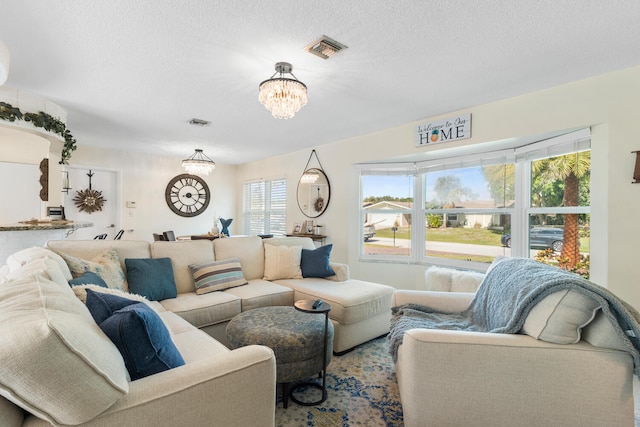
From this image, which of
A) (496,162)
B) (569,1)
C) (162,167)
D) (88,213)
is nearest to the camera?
(569,1)

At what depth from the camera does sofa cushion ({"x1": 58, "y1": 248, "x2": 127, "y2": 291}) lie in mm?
2064

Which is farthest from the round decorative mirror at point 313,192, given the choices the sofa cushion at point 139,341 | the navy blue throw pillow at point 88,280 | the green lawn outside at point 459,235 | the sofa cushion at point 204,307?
the sofa cushion at point 139,341

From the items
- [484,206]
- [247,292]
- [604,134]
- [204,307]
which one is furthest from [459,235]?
[204,307]

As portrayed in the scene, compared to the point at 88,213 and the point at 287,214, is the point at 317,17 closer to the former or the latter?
the point at 287,214

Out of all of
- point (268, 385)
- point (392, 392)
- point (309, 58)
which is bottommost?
point (392, 392)

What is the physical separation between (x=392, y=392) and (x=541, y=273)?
1.21 meters

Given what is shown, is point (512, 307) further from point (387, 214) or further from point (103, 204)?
point (103, 204)

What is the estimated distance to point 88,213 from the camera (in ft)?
17.4

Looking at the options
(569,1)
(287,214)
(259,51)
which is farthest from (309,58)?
(287,214)

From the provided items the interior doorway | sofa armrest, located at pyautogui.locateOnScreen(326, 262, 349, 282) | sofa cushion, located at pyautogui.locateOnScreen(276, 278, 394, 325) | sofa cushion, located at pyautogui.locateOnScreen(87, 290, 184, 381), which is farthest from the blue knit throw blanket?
the interior doorway

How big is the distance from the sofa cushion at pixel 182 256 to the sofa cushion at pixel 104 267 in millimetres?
392

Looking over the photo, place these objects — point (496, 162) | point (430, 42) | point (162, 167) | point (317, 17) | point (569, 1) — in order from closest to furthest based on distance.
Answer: point (569, 1) → point (317, 17) → point (430, 42) → point (496, 162) → point (162, 167)

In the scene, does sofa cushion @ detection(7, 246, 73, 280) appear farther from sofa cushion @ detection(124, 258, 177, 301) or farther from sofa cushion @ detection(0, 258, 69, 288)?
sofa cushion @ detection(124, 258, 177, 301)

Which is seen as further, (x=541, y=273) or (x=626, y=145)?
(x=626, y=145)
